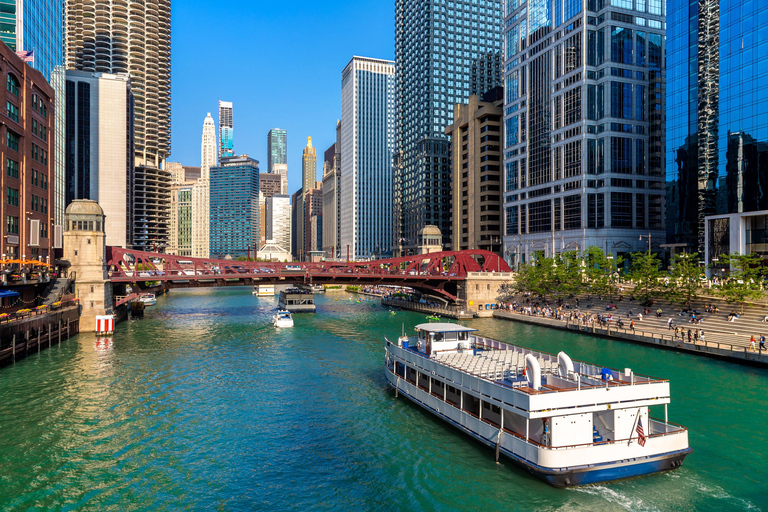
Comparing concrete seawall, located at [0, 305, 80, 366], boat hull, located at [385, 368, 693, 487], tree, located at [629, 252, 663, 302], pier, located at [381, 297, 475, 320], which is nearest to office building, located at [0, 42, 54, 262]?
concrete seawall, located at [0, 305, 80, 366]

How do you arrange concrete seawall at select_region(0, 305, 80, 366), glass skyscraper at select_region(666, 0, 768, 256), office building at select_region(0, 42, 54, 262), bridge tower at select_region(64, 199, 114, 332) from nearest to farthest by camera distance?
1. concrete seawall at select_region(0, 305, 80, 366)
2. office building at select_region(0, 42, 54, 262)
3. bridge tower at select_region(64, 199, 114, 332)
4. glass skyscraper at select_region(666, 0, 768, 256)

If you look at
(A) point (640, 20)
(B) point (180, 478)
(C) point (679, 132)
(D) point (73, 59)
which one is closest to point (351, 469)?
(B) point (180, 478)

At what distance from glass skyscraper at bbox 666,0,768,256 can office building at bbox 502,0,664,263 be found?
1317cm

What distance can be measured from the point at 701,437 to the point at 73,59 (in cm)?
22994

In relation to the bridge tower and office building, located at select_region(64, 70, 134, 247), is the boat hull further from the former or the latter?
office building, located at select_region(64, 70, 134, 247)

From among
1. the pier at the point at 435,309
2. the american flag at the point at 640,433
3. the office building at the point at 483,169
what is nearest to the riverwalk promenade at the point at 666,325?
the pier at the point at 435,309

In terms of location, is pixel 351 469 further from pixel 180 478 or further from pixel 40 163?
pixel 40 163

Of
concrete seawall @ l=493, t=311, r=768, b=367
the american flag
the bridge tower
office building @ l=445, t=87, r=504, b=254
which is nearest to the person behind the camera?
the american flag

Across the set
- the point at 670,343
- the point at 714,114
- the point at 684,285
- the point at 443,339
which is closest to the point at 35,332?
the point at 443,339

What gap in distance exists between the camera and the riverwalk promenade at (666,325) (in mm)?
56062

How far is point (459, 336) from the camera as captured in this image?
43062 millimetres

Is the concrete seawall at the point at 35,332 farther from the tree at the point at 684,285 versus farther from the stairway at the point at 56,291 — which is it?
the tree at the point at 684,285

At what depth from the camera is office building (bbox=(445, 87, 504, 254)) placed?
170 m

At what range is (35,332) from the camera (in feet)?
201
